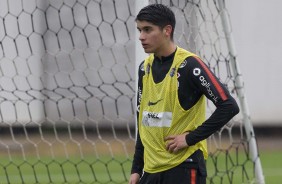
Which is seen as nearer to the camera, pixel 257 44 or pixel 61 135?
pixel 61 135

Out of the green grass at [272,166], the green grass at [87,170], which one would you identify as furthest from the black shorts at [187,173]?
the green grass at [272,166]

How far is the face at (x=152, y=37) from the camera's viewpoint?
5258mm

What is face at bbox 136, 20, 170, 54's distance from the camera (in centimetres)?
526

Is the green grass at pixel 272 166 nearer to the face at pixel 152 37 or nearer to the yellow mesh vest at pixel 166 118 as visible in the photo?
the yellow mesh vest at pixel 166 118

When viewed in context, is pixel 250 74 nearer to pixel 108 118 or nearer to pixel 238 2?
pixel 238 2

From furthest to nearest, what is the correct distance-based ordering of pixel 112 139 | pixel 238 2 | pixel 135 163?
pixel 238 2, pixel 112 139, pixel 135 163

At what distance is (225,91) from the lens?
5.15 metres

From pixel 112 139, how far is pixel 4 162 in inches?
59.6

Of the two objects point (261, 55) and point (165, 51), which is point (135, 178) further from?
point (261, 55)

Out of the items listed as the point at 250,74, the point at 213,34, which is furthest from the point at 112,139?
the point at 213,34

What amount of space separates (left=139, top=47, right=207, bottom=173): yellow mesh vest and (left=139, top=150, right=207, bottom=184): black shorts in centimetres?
3

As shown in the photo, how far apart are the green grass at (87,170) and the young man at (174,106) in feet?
11.0

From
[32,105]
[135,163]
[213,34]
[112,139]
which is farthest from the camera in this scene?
[112,139]

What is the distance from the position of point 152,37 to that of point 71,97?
6.87 meters
